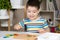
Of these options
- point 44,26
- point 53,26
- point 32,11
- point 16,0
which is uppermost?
point 16,0

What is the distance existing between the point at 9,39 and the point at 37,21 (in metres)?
0.68

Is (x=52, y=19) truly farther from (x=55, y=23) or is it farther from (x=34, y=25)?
(x=34, y=25)

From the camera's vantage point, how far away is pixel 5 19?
217 cm

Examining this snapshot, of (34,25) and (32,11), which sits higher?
(32,11)

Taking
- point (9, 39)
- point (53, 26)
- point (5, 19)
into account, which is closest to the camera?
point (9, 39)

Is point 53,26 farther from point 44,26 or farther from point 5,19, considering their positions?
point 44,26

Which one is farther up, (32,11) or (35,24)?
(32,11)

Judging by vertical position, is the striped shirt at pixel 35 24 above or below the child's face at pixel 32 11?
below

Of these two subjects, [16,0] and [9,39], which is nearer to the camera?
[9,39]

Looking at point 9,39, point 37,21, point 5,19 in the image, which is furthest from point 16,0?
point 9,39

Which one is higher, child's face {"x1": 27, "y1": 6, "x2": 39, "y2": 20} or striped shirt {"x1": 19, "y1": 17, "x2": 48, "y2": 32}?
child's face {"x1": 27, "y1": 6, "x2": 39, "y2": 20}

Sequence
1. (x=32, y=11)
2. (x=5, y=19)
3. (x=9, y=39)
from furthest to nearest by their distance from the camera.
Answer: (x=5, y=19) → (x=32, y=11) → (x=9, y=39)

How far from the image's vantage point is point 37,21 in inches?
62.6

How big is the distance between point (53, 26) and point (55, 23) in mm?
101
